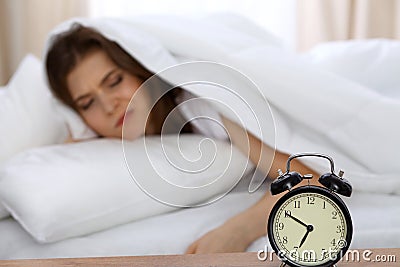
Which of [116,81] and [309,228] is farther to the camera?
[116,81]

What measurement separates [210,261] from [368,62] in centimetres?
102

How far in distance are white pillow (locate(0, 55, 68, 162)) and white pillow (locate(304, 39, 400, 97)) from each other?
690mm

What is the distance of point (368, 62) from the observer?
1.67 metres

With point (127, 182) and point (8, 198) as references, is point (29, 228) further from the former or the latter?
point (127, 182)

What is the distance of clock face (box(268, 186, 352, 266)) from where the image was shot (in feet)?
2.48

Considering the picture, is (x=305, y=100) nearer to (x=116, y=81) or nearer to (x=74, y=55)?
(x=116, y=81)

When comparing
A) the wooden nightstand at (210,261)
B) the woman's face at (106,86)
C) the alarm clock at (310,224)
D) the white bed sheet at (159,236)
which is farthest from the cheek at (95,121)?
the alarm clock at (310,224)

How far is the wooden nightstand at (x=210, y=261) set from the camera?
806 mm

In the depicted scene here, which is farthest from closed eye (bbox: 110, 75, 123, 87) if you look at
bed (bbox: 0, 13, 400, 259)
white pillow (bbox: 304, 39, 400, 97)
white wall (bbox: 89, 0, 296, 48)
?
white wall (bbox: 89, 0, 296, 48)

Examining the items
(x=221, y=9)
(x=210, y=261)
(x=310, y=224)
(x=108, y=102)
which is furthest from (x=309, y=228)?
(x=221, y=9)

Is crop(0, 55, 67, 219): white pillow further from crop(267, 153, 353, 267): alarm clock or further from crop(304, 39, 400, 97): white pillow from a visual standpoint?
crop(267, 153, 353, 267): alarm clock

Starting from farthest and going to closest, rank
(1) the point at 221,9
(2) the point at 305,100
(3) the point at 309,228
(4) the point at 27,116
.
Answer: (1) the point at 221,9
(4) the point at 27,116
(2) the point at 305,100
(3) the point at 309,228

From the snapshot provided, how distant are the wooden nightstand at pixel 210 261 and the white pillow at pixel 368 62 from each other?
809mm

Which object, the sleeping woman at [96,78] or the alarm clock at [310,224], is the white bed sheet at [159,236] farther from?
the alarm clock at [310,224]
